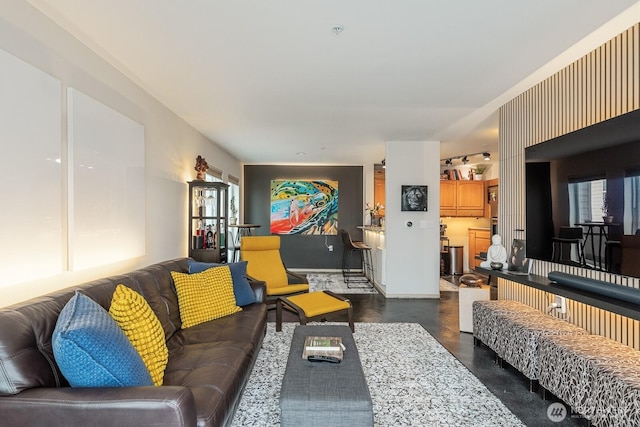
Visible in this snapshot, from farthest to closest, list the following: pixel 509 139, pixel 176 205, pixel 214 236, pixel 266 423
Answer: pixel 214 236
pixel 176 205
pixel 509 139
pixel 266 423

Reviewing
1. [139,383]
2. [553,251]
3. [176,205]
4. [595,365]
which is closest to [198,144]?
[176,205]

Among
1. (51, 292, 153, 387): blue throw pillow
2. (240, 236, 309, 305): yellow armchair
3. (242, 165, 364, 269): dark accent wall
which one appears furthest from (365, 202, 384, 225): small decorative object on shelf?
(51, 292, 153, 387): blue throw pillow

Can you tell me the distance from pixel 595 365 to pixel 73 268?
122 inches

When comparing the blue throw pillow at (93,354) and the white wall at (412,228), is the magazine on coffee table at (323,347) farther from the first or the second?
the white wall at (412,228)

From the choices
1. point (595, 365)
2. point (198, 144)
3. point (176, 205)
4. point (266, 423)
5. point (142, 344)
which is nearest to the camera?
point (142, 344)

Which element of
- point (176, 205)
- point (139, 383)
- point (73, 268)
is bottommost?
point (139, 383)

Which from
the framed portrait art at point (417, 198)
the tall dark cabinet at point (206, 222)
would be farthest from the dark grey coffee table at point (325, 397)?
the framed portrait art at point (417, 198)

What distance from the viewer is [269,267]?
14.1 feet

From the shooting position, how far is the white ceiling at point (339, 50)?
1961 millimetres

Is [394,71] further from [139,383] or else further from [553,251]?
[139,383]

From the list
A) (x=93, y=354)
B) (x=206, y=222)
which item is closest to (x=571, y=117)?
(x=93, y=354)

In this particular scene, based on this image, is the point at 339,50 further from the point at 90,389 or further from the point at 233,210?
the point at 233,210

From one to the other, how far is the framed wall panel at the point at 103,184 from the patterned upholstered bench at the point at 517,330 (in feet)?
10.2

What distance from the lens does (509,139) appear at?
3.67 m
